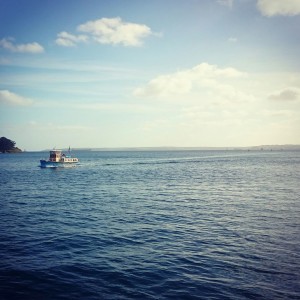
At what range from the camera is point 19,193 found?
45969 millimetres

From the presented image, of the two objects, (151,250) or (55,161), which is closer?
(151,250)

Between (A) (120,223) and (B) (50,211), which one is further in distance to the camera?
(B) (50,211)

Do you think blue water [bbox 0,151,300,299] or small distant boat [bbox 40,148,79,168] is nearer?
blue water [bbox 0,151,300,299]

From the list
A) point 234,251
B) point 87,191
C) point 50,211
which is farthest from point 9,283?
point 87,191

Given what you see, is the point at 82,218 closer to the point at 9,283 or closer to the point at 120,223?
the point at 120,223

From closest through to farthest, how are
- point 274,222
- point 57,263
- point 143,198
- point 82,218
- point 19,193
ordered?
1. point 57,263
2. point 274,222
3. point 82,218
4. point 143,198
5. point 19,193

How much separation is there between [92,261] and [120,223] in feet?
29.0

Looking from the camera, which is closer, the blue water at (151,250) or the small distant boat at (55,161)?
the blue water at (151,250)

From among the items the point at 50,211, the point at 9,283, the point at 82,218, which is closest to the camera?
the point at 9,283

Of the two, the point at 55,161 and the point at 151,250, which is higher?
the point at 55,161

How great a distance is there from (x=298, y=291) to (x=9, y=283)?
46.4 feet

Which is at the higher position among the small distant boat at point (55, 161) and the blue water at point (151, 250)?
the small distant boat at point (55, 161)

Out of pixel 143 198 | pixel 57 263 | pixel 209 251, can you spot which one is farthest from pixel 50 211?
pixel 209 251

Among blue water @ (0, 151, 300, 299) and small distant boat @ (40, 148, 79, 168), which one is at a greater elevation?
small distant boat @ (40, 148, 79, 168)
